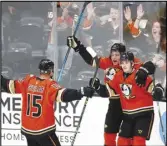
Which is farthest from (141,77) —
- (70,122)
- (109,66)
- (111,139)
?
(70,122)

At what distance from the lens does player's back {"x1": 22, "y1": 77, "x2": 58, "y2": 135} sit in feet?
12.4

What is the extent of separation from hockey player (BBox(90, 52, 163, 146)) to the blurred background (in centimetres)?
91

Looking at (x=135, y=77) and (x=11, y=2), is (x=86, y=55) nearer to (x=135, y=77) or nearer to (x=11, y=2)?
(x=135, y=77)

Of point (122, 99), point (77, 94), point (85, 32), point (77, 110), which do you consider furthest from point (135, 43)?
point (77, 94)

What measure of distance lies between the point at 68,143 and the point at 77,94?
136 centimetres

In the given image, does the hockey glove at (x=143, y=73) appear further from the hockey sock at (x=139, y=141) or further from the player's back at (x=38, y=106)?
the player's back at (x=38, y=106)

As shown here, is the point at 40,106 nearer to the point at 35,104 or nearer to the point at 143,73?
the point at 35,104

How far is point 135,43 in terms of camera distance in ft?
16.9

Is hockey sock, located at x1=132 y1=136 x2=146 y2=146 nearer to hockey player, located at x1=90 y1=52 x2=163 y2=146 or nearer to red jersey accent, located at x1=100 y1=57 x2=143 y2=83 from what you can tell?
hockey player, located at x1=90 y1=52 x2=163 y2=146

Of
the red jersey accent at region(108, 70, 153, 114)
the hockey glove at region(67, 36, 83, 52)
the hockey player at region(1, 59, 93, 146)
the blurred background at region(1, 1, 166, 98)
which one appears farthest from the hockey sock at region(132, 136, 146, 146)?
the blurred background at region(1, 1, 166, 98)

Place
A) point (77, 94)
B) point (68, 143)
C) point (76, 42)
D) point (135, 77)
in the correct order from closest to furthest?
point (77, 94) < point (135, 77) < point (76, 42) < point (68, 143)

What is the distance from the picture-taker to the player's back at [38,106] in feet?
12.4

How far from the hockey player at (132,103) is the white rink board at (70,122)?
30.6 inches

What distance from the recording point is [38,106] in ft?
12.5
